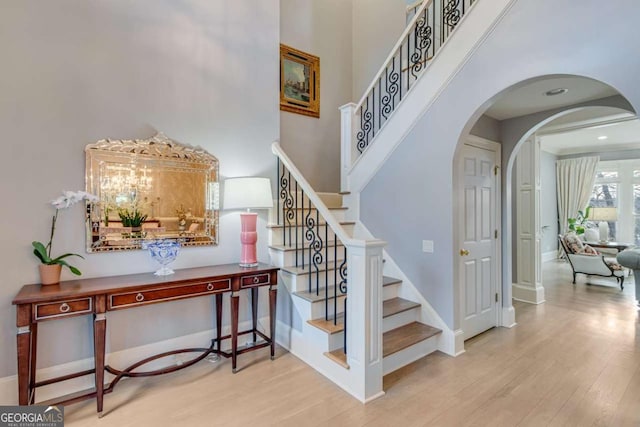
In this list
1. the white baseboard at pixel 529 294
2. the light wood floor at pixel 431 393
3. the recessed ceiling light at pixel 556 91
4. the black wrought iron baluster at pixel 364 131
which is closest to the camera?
the light wood floor at pixel 431 393

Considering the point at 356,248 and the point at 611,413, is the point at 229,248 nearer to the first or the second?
the point at 356,248

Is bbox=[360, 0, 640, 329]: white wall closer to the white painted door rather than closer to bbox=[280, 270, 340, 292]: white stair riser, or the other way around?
the white painted door

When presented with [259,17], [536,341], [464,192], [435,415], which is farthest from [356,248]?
[259,17]

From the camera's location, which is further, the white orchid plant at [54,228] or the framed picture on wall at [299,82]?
the framed picture on wall at [299,82]

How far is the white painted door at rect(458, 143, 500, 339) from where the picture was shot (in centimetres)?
345

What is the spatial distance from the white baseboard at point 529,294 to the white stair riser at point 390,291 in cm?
266

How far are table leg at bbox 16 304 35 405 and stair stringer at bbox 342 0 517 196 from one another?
10.4 ft

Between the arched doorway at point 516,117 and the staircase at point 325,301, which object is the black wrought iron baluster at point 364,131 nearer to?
the staircase at point 325,301

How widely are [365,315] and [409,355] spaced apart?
96cm

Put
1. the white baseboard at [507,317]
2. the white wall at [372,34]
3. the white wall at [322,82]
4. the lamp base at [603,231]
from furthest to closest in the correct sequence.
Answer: the lamp base at [603,231] → the white wall at [372,34] → the white wall at [322,82] → the white baseboard at [507,317]

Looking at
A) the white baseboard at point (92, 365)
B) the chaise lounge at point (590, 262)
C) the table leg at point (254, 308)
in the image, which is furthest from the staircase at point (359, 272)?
the chaise lounge at point (590, 262)

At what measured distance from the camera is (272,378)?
2.68 meters

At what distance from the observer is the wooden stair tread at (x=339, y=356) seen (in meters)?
2.49

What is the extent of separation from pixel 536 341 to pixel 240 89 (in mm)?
4216
